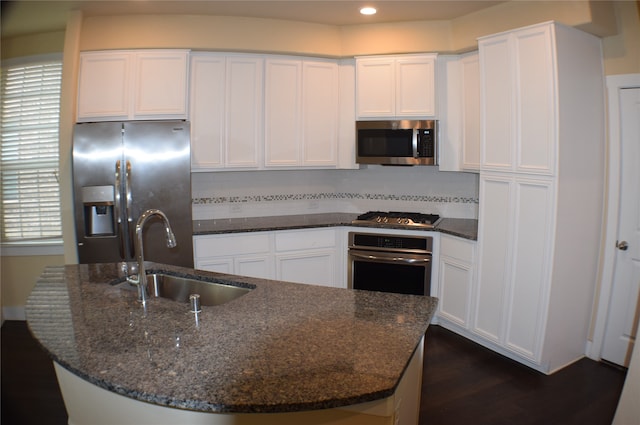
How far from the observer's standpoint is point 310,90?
13.1 ft

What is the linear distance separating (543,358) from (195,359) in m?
2.59

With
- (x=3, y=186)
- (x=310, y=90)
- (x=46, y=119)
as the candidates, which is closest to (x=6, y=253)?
(x=3, y=186)

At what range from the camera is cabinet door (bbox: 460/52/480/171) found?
3574 millimetres

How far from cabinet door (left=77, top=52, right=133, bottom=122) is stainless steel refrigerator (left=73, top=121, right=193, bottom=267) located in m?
0.26

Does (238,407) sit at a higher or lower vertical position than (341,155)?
lower

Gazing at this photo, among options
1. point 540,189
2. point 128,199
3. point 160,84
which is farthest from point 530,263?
point 160,84

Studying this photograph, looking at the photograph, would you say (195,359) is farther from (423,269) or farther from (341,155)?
(341,155)

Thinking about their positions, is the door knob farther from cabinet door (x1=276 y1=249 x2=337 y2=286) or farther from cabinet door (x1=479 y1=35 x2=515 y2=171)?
cabinet door (x1=276 y1=249 x2=337 y2=286)

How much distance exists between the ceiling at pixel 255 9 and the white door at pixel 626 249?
4.33 feet

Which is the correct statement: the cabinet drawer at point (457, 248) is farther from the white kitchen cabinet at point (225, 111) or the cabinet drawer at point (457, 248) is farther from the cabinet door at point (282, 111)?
the white kitchen cabinet at point (225, 111)

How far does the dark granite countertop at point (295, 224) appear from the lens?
141 inches

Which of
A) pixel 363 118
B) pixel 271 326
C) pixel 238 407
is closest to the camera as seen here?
pixel 238 407

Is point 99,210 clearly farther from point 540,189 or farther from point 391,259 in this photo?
point 540,189

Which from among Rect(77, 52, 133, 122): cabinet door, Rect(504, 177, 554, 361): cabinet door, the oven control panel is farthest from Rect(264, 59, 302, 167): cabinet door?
Rect(504, 177, 554, 361): cabinet door
